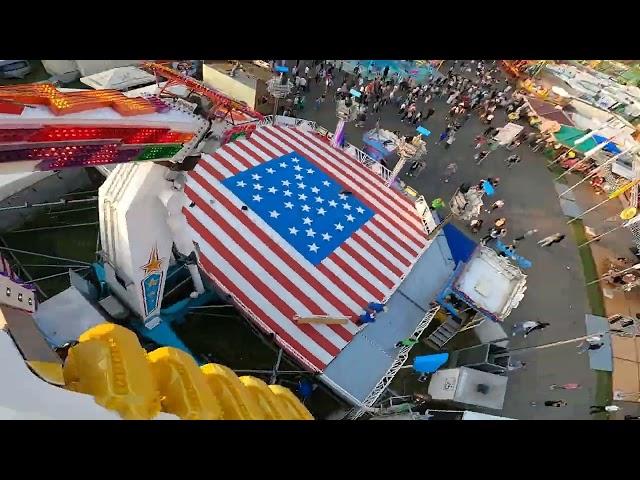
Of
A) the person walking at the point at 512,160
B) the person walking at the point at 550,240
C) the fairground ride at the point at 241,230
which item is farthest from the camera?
the person walking at the point at 512,160

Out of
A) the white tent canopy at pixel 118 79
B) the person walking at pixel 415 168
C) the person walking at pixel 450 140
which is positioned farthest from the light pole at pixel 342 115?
the white tent canopy at pixel 118 79

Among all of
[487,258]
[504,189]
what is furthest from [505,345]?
[504,189]

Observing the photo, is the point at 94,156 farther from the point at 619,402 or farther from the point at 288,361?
the point at 619,402

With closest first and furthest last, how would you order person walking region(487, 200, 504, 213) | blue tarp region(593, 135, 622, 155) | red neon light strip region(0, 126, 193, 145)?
red neon light strip region(0, 126, 193, 145), person walking region(487, 200, 504, 213), blue tarp region(593, 135, 622, 155)

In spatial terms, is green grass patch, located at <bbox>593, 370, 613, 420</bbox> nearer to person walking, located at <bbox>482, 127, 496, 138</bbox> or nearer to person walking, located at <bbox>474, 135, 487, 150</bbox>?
person walking, located at <bbox>474, 135, 487, 150</bbox>

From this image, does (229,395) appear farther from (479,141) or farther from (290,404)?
(479,141)

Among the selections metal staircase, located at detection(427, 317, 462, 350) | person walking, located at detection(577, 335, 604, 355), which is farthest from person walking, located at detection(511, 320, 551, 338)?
metal staircase, located at detection(427, 317, 462, 350)

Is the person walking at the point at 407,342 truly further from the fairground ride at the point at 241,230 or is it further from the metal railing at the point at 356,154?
the metal railing at the point at 356,154
